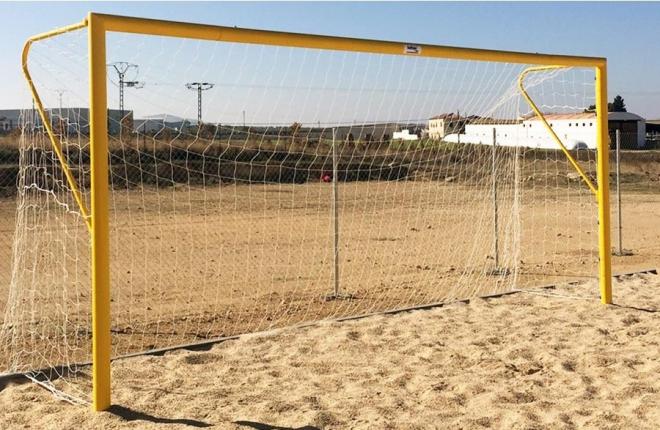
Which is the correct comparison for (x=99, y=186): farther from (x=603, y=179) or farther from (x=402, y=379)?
(x=603, y=179)

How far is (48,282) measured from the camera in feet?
29.2

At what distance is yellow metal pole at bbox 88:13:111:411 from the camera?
473cm

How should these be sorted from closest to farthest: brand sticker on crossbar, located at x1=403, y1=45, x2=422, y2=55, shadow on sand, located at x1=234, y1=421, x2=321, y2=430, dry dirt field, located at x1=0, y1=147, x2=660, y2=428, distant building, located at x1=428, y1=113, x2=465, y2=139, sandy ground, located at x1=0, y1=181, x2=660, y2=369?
shadow on sand, located at x1=234, y1=421, x2=321, y2=430 → dry dirt field, located at x1=0, y1=147, x2=660, y2=428 → brand sticker on crossbar, located at x1=403, y1=45, x2=422, y2=55 → sandy ground, located at x1=0, y1=181, x2=660, y2=369 → distant building, located at x1=428, y1=113, x2=465, y2=139

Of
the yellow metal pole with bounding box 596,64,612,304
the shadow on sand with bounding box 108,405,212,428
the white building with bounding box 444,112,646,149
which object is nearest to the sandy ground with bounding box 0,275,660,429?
the shadow on sand with bounding box 108,405,212,428

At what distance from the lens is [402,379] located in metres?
5.62

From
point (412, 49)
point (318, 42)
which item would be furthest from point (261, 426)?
point (412, 49)

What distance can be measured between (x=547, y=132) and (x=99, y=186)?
9.58 metres

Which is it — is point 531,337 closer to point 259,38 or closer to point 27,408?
point 259,38

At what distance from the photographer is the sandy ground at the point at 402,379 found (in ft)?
15.8

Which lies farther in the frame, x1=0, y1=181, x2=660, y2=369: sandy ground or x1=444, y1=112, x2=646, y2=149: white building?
x1=444, y1=112, x2=646, y2=149: white building

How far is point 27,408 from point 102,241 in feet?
4.19

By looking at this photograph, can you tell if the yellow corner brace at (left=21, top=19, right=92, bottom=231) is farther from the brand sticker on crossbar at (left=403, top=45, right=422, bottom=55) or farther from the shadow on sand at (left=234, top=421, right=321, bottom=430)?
the brand sticker on crossbar at (left=403, top=45, right=422, bottom=55)

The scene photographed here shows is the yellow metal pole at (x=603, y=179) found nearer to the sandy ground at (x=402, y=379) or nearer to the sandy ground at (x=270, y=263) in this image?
the sandy ground at (x=402, y=379)

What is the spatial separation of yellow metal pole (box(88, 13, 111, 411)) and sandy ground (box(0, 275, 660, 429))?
1.84 ft
